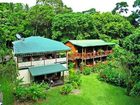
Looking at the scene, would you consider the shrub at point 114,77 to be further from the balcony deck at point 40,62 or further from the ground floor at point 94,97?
the balcony deck at point 40,62

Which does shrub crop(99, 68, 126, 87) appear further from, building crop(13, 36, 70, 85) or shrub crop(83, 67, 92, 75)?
building crop(13, 36, 70, 85)

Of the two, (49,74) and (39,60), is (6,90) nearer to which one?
(39,60)

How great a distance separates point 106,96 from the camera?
22906 millimetres

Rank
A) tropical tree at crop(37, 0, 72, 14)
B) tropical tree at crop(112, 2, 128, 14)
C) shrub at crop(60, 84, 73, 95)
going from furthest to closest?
tropical tree at crop(112, 2, 128, 14)
tropical tree at crop(37, 0, 72, 14)
shrub at crop(60, 84, 73, 95)

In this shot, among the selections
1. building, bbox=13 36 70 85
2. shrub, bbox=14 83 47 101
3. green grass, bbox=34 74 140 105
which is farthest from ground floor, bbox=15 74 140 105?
building, bbox=13 36 70 85

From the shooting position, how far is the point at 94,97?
22.6 metres

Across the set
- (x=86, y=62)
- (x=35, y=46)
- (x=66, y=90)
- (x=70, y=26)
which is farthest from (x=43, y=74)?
(x=70, y=26)

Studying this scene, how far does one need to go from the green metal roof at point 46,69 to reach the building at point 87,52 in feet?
18.4

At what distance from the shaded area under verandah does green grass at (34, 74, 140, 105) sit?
5.11ft

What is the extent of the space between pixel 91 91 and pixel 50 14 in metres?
21.6

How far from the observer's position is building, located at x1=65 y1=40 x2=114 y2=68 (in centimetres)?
3228

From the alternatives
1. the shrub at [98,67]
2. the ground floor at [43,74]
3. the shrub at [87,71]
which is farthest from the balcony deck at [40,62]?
the shrub at [98,67]

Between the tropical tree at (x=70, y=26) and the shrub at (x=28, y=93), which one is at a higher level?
the tropical tree at (x=70, y=26)

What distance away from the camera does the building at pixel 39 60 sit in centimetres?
2486
